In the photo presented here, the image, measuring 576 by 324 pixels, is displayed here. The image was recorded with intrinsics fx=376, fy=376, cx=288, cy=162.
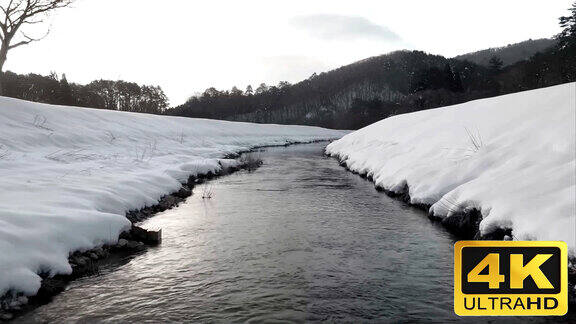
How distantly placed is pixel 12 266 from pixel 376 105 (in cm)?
10676

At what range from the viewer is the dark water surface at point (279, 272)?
604 cm

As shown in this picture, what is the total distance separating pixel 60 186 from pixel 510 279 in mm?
11498

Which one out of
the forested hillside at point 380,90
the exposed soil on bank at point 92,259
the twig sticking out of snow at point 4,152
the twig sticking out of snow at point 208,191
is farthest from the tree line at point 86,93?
the exposed soil on bank at point 92,259

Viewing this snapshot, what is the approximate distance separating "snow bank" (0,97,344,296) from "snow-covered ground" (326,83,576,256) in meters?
8.82

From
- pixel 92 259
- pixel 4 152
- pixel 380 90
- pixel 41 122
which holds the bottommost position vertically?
pixel 92 259

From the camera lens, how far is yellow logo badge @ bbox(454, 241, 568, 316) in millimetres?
4762

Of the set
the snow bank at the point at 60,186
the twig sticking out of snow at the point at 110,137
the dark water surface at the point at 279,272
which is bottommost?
the dark water surface at the point at 279,272

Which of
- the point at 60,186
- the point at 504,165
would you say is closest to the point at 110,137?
the point at 60,186

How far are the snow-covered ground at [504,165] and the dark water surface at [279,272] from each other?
1289 mm

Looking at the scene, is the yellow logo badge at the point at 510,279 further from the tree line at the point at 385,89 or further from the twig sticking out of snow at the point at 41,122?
the tree line at the point at 385,89

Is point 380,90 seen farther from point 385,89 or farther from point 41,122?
point 41,122

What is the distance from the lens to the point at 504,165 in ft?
34.7

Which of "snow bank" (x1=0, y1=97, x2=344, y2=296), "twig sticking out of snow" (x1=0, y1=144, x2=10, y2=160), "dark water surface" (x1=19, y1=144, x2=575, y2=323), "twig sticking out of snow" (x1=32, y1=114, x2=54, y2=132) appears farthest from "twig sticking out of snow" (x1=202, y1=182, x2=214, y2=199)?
"twig sticking out of snow" (x1=32, y1=114, x2=54, y2=132)

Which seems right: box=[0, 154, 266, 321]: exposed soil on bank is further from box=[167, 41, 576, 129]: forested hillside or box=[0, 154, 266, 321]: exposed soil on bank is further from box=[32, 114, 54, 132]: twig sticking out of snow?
box=[167, 41, 576, 129]: forested hillside
